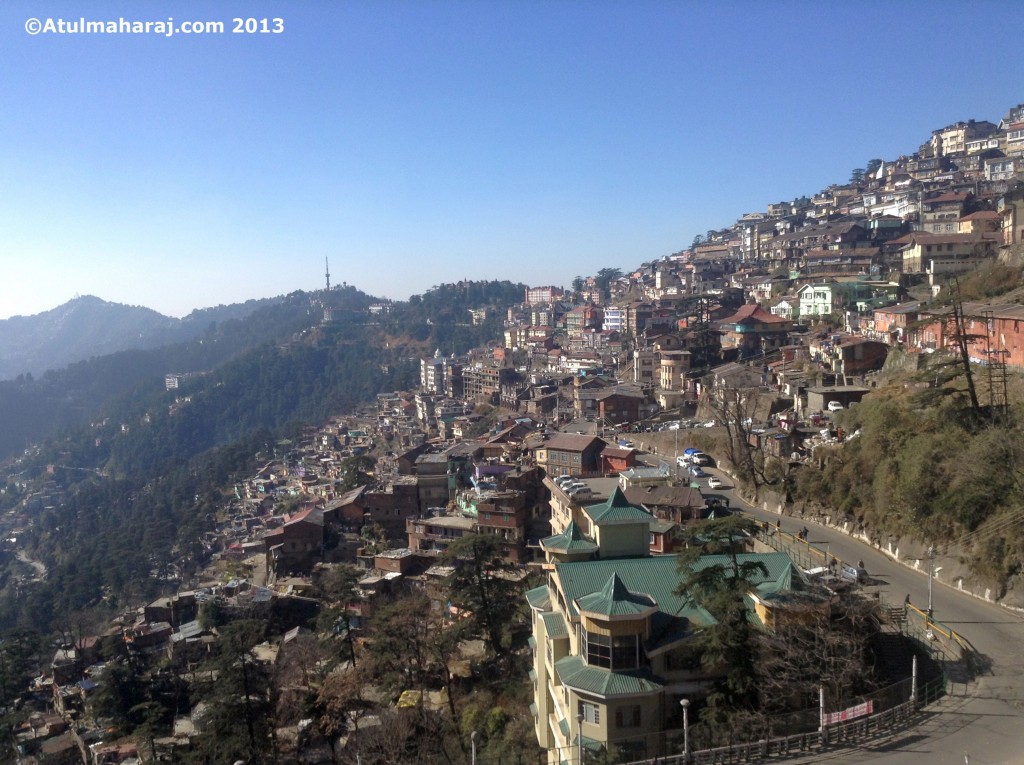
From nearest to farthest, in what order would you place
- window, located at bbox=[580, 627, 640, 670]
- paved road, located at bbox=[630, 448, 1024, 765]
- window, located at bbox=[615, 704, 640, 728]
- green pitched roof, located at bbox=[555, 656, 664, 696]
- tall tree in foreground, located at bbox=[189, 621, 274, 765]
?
paved road, located at bbox=[630, 448, 1024, 765]
green pitched roof, located at bbox=[555, 656, 664, 696]
window, located at bbox=[615, 704, 640, 728]
window, located at bbox=[580, 627, 640, 670]
tall tree in foreground, located at bbox=[189, 621, 274, 765]

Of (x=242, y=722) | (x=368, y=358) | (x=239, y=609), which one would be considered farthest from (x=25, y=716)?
(x=368, y=358)

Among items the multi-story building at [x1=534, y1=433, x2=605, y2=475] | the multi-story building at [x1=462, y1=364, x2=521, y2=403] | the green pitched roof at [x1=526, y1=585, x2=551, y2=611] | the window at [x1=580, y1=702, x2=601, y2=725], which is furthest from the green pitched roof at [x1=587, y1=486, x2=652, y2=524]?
the multi-story building at [x1=462, y1=364, x2=521, y2=403]

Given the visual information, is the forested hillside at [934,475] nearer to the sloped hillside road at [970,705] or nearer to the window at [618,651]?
the sloped hillside road at [970,705]

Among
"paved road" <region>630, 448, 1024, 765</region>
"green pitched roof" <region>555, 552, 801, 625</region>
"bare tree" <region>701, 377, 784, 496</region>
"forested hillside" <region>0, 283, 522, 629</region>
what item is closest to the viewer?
"paved road" <region>630, 448, 1024, 765</region>

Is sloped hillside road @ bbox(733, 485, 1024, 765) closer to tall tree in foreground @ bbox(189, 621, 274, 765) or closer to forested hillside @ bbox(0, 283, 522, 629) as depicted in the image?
tall tree in foreground @ bbox(189, 621, 274, 765)

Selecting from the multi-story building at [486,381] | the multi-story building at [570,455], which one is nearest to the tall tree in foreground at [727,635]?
the multi-story building at [570,455]

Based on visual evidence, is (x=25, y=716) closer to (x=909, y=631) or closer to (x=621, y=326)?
(x=909, y=631)
